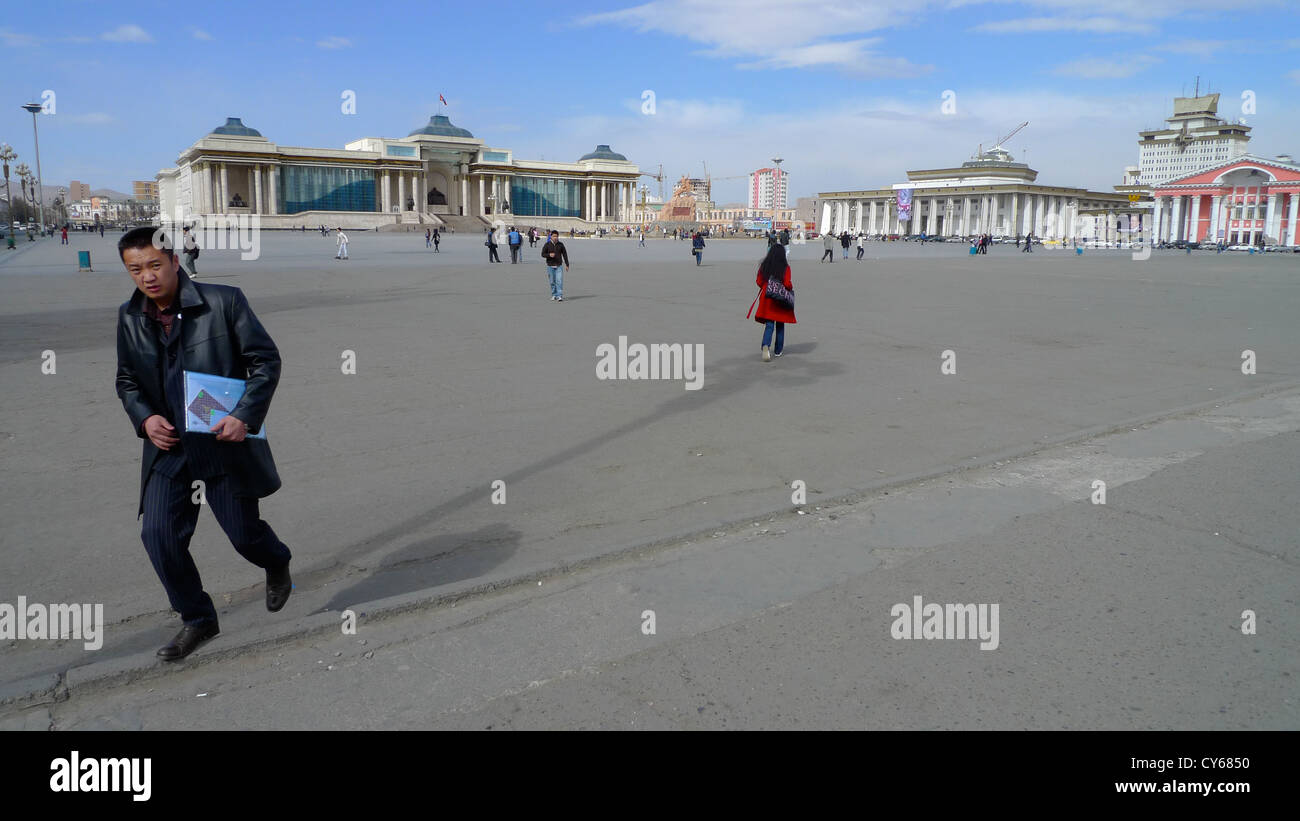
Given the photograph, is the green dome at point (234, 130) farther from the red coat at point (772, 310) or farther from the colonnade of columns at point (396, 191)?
the red coat at point (772, 310)

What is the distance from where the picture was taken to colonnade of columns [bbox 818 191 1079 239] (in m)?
121

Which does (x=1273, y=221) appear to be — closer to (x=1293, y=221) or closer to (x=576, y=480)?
(x=1293, y=221)

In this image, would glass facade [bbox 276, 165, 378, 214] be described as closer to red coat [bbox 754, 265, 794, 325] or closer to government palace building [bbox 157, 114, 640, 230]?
government palace building [bbox 157, 114, 640, 230]

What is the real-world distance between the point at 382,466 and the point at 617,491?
6.13 feet

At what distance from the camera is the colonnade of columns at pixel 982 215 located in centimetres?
12131

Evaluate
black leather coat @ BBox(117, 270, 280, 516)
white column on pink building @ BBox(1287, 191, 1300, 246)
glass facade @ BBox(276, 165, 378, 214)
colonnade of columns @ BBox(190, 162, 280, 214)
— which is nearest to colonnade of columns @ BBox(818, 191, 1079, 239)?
white column on pink building @ BBox(1287, 191, 1300, 246)

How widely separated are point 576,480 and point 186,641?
310 cm

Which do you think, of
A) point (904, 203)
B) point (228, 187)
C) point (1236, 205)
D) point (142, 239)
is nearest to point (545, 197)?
point (228, 187)

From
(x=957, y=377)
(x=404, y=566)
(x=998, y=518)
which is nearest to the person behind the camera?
(x=404, y=566)

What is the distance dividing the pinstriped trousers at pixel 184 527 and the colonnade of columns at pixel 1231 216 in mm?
113768

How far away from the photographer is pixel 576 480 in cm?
646
